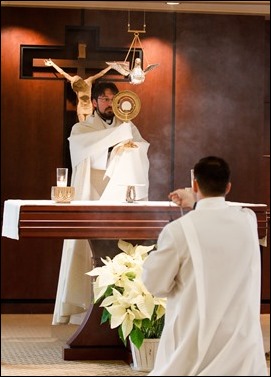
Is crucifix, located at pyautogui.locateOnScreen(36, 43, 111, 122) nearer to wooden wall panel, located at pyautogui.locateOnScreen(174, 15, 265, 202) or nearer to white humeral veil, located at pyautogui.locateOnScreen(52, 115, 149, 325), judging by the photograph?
white humeral veil, located at pyautogui.locateOnScreen(52, 115, 149, 325)

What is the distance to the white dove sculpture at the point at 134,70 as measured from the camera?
213 inches

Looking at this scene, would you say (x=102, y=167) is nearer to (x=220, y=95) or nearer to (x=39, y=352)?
(x=220, y=95)

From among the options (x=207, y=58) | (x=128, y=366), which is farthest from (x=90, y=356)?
(x=207, y=58)

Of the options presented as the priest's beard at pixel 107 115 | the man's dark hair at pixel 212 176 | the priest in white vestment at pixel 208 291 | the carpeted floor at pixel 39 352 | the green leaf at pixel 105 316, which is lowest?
the carpeted floor at pixel 39 352

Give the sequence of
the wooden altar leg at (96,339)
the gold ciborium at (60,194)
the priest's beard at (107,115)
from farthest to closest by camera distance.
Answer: the wooden altar leg at (96,339) → the priest's beard at (107,115) → the gold ciborium at (60,194)

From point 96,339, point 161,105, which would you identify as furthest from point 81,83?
point 96,339

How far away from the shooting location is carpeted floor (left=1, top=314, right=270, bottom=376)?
5305 millimetres

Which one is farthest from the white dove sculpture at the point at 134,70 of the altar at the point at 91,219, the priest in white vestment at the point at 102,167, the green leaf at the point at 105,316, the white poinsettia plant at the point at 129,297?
the green leaf at the point at 105,316

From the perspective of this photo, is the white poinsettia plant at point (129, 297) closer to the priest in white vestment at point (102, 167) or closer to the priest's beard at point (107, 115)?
the priest in white vestment at point (102, 167)

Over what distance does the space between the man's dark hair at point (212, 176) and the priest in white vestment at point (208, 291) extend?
74 millimetres

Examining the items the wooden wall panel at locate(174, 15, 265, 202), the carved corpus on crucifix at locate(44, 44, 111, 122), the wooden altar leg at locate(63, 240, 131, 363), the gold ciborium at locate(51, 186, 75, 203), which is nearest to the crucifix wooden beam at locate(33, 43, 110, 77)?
the carved corpus on crucifix at locate(44, 44, 111, 122)

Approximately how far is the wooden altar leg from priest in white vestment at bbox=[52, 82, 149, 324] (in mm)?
146

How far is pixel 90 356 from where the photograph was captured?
5691 mm

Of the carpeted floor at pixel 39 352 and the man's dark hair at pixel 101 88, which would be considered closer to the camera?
the carpeted floor at pixel 39 352
